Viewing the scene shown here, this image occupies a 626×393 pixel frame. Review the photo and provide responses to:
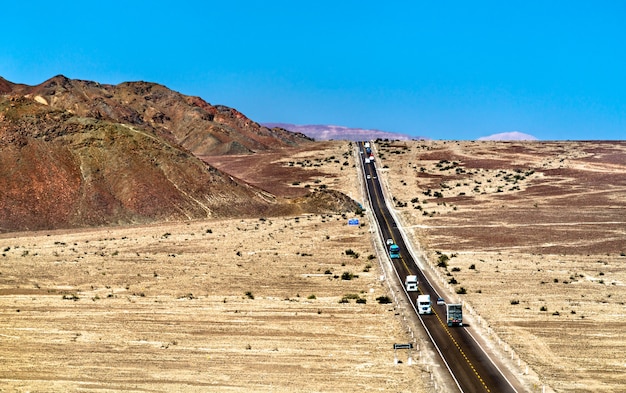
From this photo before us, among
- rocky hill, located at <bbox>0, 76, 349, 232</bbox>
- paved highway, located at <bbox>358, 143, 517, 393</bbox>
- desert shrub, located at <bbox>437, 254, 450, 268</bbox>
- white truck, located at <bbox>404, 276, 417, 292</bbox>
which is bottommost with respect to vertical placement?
paved highway, located at <bbox>358, 143, 517, 393</bbox>

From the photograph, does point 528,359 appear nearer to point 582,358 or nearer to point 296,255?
point 582,358

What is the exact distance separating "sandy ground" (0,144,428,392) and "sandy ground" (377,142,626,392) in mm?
7643

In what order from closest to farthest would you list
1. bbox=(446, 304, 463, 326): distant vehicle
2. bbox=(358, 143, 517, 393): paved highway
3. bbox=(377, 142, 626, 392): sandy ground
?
bbox=(358, 143, 517, 393): paved highway < bbox=(377, 142, 626, 392): sandy ground < bbox=(446, 304, 463, 326): distant vehicle

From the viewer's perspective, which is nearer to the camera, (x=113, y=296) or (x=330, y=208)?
(x=113, y=296)

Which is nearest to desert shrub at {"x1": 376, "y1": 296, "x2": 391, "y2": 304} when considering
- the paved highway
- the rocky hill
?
the paved highway

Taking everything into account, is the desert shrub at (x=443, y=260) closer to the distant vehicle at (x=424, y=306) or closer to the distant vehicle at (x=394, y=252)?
the distant vehicle at (x=394, y=252)

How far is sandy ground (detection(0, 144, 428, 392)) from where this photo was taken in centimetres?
3541

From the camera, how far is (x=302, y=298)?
5606cm

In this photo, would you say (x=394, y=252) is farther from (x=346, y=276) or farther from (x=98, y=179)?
(x=98, y=179)

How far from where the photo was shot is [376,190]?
133875mm

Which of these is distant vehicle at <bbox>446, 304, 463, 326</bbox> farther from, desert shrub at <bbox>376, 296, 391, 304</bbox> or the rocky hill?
the rocky hill

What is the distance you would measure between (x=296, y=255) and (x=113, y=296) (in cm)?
2523

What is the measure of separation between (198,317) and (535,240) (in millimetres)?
50692

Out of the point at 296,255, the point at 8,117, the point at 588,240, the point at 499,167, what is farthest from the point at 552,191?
the point at 8,117
